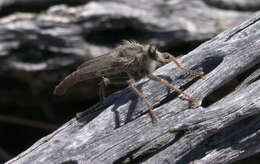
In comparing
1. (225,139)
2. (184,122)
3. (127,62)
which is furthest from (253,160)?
(127,62)

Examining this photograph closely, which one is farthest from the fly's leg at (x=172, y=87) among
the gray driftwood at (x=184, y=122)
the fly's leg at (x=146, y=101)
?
the fly's leg at (x=146, y=101)

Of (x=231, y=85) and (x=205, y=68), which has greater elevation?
(x=205, y=68)

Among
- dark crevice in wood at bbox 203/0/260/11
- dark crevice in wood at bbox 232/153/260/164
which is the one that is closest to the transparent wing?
dark crevice in wood at bbox 232/153/260/164

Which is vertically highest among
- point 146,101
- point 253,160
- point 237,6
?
point 237,6

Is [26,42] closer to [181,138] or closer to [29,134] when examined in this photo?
[29,134]

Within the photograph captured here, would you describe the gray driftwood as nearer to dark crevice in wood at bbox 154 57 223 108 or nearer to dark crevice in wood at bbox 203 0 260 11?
dark crevice in wood at bbox 154 57 223 108

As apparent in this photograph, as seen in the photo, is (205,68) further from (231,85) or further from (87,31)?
(87,31)

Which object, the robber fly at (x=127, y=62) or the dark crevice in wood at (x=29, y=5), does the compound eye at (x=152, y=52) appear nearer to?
the robber fly at (x=127, y=62)

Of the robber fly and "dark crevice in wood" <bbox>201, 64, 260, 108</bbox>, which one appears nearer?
"dark crevice in wood" <bbox>201, 64, 260, 108</bbox>

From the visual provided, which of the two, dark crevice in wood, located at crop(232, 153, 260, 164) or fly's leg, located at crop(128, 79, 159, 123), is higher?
fly's leg, located at crop(128, 79, 159, 123)
